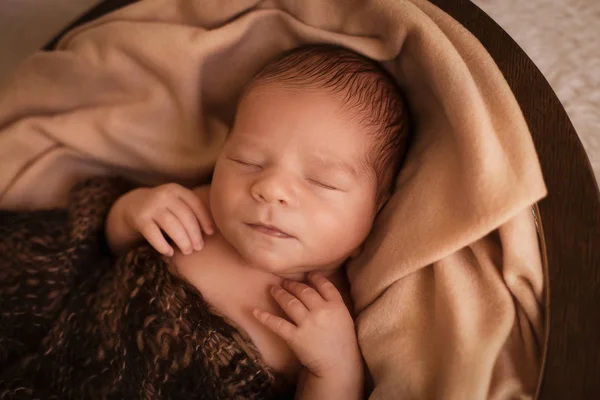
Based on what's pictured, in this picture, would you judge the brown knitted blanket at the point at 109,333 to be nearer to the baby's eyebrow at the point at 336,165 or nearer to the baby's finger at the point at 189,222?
the baby's finger at the point at 189,222

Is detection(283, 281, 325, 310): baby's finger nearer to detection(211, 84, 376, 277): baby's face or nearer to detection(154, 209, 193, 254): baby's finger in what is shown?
detection(211, 84, 376, 277): baby's face

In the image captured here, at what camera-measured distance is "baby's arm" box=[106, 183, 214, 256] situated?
84 centimetres

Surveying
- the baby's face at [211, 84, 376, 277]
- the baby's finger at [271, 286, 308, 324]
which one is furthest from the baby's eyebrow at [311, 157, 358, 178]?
the baby's finger at [271, 286, 308, 324]

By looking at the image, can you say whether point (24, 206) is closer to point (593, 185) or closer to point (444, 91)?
point (444, 91)

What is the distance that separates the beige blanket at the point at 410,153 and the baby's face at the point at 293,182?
101mm

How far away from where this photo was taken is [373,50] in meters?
0.86

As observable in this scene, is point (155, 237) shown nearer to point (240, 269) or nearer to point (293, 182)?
point (240, 269)

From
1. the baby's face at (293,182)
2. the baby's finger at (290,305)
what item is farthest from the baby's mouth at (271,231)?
the baby's finger at (290,305)

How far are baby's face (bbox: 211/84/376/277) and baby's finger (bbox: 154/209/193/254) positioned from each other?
0.25 ft

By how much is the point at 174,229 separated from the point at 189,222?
3 cm

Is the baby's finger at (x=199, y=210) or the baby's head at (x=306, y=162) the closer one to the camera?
the baby's head at (x=306, y=162)

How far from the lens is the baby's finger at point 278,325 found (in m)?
0.79

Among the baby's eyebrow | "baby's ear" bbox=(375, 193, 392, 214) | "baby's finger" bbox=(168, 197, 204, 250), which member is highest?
the baby's eyebrow

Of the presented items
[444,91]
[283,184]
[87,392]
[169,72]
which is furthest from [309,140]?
[87,392]
